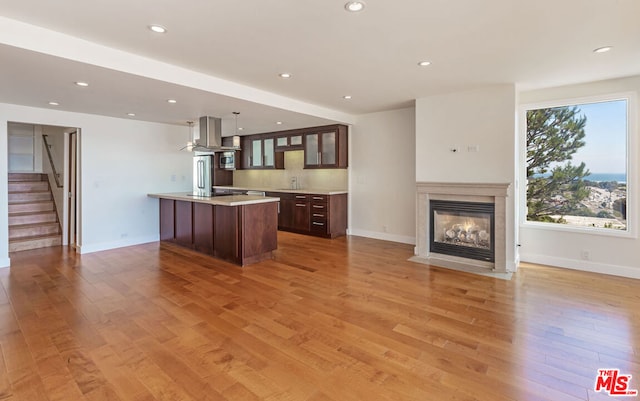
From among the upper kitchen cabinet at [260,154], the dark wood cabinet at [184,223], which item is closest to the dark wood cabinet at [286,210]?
the upper kitchen cabinet at [260,154]

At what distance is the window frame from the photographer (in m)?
4.00

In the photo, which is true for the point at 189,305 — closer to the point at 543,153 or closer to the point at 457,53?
the point at 457,53

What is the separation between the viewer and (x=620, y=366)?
218 centimetres

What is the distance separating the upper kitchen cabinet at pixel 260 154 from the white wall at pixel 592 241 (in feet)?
16.6

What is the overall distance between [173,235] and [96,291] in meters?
2.34

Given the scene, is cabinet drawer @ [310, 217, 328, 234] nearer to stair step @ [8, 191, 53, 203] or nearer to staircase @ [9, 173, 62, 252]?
staircase @ [9, 173, 62, 252]

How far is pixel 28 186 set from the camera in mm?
6895

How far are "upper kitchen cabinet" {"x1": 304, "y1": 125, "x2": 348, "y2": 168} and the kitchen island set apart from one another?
Answer: 205cm

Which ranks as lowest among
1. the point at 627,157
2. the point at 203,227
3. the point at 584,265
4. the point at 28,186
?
the point at 584,265

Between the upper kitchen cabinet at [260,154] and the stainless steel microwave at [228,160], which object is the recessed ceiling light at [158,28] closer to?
the upper kitchen cabinet at [260,154]

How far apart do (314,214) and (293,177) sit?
5.62ft

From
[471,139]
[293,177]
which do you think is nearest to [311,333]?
[471,139]

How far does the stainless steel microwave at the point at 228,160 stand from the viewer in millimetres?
8548

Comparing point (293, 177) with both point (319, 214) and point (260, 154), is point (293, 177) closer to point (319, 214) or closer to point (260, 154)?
point (260, 154)
